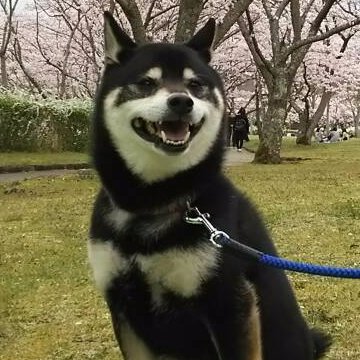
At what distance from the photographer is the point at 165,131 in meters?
2.83

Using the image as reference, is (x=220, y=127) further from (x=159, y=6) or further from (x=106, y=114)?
(x=159, y=6)

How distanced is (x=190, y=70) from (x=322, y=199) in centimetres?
719

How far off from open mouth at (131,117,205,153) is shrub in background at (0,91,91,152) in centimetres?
1667

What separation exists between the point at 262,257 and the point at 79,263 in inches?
152

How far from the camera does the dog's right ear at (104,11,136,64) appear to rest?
Answer: 302cm

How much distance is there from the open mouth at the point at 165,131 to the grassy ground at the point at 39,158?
1414 centimetres

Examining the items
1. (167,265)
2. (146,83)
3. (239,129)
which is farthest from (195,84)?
(239,129)

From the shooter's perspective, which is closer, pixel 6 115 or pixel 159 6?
pixel 6 115

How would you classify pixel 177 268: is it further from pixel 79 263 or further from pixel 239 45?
pixel 239 45

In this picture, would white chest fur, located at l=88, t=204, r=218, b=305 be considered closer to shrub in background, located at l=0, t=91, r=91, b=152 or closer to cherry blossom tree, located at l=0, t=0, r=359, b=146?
cherry blossom tree, located at l=0, t=0, r=359, b=146

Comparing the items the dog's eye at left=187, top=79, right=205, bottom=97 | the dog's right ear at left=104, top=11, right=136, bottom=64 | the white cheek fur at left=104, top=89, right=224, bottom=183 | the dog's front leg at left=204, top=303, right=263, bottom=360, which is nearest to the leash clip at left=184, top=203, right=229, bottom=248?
the white cheek fur at left=104, top=89, right=224, bottom=183

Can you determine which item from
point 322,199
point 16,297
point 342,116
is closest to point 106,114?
point 16,297

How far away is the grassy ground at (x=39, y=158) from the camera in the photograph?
56.1 ft

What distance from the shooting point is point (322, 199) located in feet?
32.1
